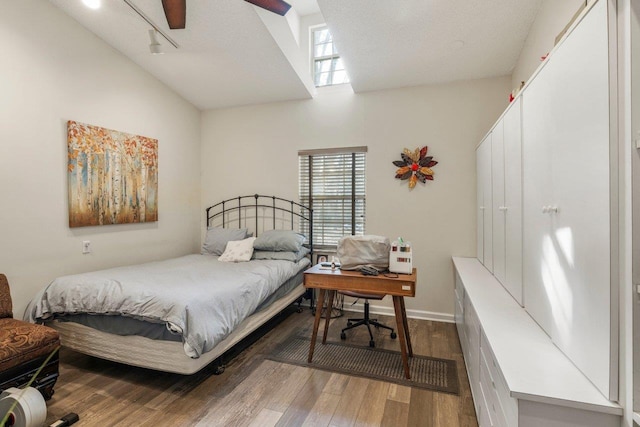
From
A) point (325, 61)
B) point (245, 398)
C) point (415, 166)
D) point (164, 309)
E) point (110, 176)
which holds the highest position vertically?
point (325, 61)

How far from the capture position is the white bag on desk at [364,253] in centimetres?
256

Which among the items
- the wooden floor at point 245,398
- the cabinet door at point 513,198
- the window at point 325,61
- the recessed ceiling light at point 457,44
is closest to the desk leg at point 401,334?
the wooden floor at point 245,398

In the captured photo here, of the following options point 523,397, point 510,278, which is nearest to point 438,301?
point 510,278

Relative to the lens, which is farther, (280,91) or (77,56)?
(280,91)

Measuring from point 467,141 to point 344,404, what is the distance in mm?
2999

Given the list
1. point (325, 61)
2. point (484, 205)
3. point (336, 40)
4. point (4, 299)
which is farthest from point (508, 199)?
point (4, 299)

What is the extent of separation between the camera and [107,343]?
7.57ft

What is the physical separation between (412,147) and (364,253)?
1761 millimetres

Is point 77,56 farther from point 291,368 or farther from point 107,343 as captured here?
point 291,368

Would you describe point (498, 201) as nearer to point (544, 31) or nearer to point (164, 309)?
point (544, 31)

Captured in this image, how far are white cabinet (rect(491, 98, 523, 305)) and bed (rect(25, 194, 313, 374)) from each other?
79.2 inches

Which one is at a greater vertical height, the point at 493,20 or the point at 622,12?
the point at 493,20

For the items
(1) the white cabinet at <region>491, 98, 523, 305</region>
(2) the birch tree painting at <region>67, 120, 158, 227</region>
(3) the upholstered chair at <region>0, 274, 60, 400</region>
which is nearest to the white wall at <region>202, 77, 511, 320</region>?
(1) the white cabinet at <region>491, 98, 523, 305</region>

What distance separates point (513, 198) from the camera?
1.99 m
